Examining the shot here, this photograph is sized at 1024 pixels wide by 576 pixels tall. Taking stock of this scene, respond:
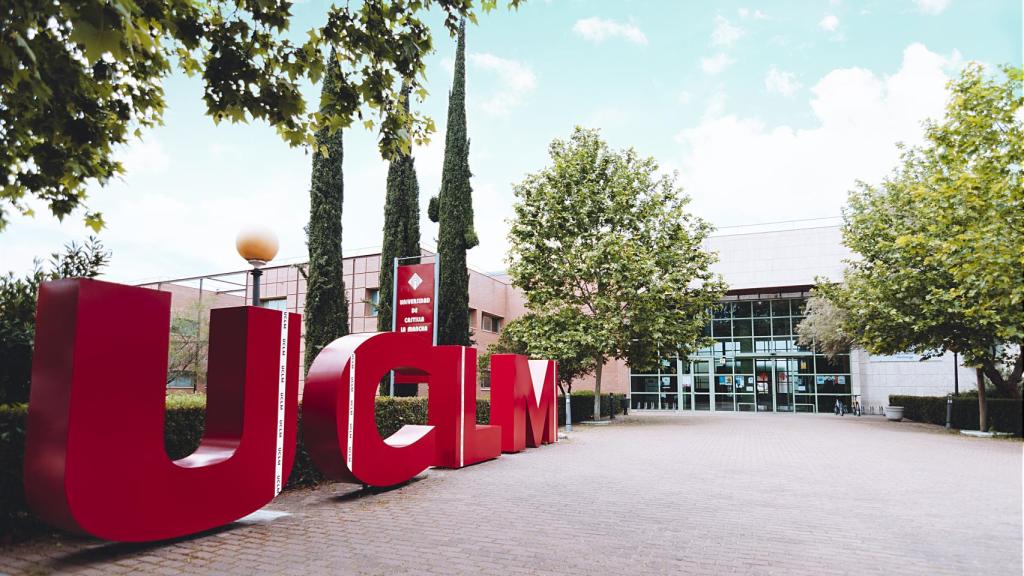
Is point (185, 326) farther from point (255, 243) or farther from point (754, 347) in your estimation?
point (754, 347)

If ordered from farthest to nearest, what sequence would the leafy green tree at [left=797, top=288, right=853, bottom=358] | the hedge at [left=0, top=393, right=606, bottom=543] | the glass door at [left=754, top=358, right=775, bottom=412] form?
the glass door at [left=754, top=358, right=775, bottom=412], the leafy green tree at [left=797, top=288, right=853, bottom=358], the hedge at [left=0, top=393, right=606, bottom=543]

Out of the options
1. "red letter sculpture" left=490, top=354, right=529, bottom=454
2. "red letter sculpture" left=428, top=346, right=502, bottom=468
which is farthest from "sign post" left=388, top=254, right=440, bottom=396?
"red letter sculpture" left=428, top=346, right=502, bottom=468

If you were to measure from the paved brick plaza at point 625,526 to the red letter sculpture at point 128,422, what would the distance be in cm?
40

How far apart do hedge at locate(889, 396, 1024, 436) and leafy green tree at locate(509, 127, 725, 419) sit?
9204 millimetres

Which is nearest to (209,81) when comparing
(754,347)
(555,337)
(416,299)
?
(416,299)

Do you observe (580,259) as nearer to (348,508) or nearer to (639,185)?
(639,185)

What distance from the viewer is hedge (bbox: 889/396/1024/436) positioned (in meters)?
19.9

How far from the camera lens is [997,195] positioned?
43.1 feet

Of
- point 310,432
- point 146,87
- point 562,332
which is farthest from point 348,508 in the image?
point 562,332

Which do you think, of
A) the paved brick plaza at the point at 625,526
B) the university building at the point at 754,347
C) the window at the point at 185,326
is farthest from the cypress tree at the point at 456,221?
the window at the point at 185,326

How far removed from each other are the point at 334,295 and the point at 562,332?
Result: 7968mm

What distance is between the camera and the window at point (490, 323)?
1360 inches

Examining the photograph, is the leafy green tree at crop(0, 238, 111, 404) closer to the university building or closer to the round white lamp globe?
the round white lamp globe

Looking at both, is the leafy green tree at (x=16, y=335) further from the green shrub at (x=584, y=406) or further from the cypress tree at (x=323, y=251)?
the green shrub at (x=584, y=406)
